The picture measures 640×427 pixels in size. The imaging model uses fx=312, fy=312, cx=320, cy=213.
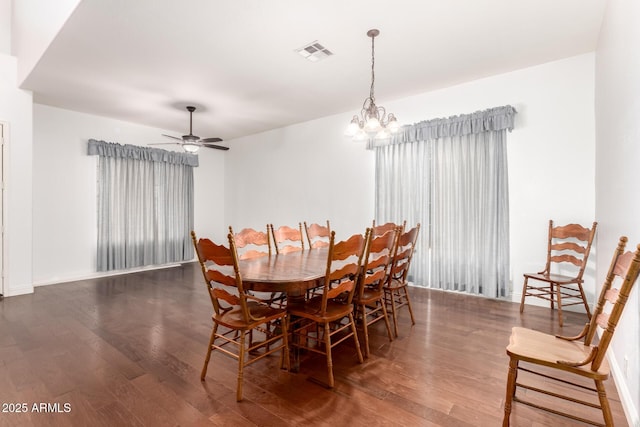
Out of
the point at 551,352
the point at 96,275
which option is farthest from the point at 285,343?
the point at 96,275

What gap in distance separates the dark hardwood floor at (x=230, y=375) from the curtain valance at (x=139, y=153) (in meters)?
2.89

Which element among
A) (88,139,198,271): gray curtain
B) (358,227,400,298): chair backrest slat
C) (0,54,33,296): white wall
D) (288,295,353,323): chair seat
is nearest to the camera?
(288,295,353,323): chair seat

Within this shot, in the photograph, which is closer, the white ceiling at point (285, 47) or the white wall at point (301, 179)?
the white ceiling at point (285, 47)

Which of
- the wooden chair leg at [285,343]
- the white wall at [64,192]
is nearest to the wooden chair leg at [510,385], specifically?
the wooden chair leg at [285,343]

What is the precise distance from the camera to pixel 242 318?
2.14m

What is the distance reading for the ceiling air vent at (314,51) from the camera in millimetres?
3219

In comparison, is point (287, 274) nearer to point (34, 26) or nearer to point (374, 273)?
point (374, 273)

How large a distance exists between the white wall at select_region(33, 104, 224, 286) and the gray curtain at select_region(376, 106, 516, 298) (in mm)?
4991

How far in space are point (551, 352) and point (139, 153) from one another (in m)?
6.60

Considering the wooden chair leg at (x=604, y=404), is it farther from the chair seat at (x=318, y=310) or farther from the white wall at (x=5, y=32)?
the white wall at (x=5, y=32)

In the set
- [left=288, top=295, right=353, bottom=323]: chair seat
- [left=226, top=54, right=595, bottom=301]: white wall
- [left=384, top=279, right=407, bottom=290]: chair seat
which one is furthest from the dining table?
[left=226, top=54, right=595, bottom=301]: white wall

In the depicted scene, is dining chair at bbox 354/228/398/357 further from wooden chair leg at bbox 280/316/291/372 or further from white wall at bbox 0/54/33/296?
white wall at bbox 0/54/33/296

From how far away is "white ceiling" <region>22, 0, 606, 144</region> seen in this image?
8.82ft

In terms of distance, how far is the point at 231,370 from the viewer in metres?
2.34
